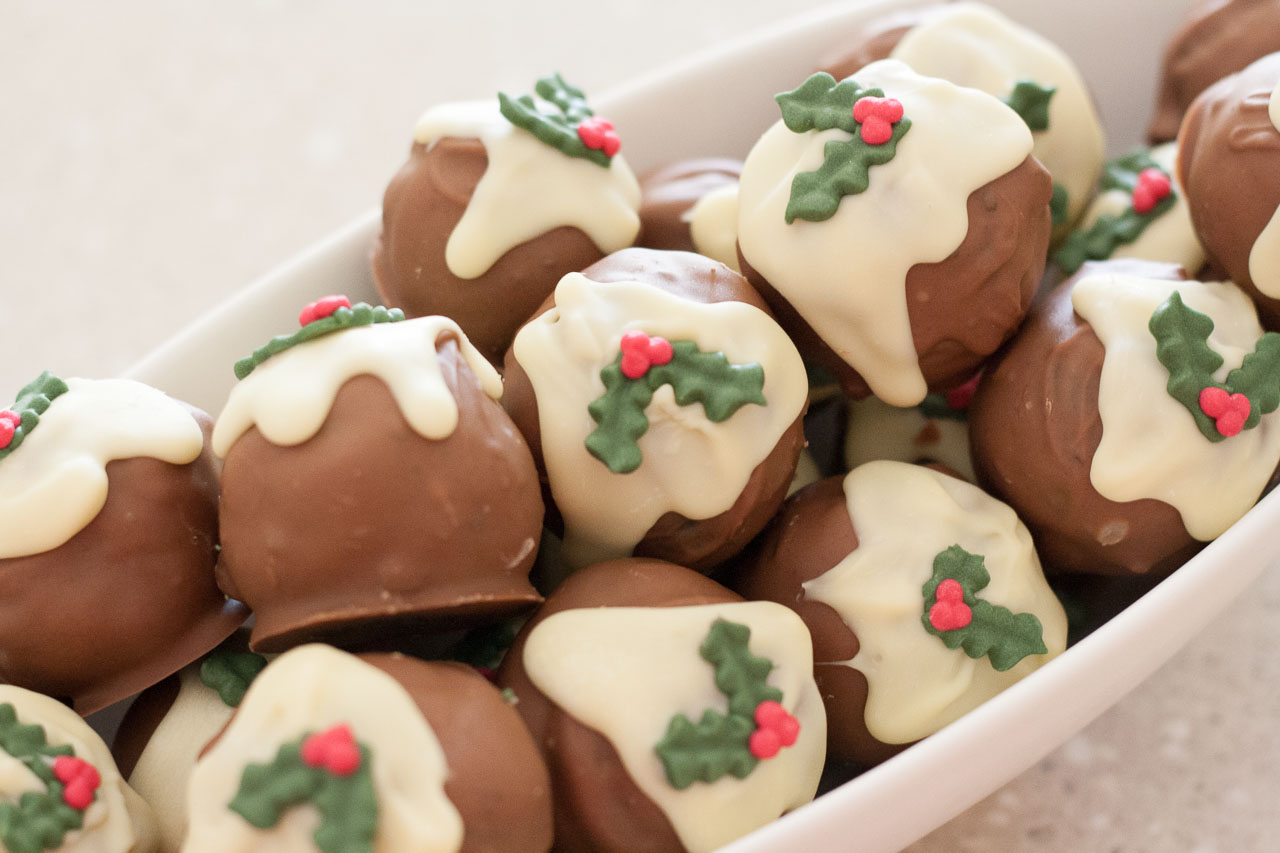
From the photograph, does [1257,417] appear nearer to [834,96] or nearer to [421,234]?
[834,96]

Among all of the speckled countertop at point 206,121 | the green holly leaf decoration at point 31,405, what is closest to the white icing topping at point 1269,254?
the green holly leaf decoration at point 31,405

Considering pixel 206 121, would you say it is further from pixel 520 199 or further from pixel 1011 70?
pixel 1011 70

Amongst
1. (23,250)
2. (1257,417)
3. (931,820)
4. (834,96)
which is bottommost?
(931,820)

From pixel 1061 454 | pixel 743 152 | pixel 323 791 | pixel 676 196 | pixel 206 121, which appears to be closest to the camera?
pixel 323 791

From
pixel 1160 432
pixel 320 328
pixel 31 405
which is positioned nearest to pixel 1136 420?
pixel 1160 432

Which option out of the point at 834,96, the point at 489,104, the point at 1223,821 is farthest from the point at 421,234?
the point at 1223,821

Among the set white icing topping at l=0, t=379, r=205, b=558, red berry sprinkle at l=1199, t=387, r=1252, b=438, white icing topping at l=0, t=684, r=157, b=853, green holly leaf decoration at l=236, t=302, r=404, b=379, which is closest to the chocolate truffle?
red berry sprinkle at l=1199, t=387, r=1252, b=438
